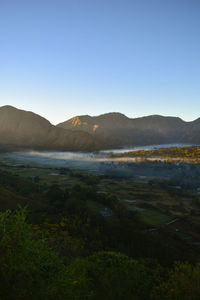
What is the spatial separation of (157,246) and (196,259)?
473 inches

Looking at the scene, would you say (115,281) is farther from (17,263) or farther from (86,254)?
(86,254)

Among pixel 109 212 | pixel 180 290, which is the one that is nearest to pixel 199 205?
pixel 109 212

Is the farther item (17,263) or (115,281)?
(115,281)

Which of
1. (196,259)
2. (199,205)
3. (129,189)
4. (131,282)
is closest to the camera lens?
(131,282)

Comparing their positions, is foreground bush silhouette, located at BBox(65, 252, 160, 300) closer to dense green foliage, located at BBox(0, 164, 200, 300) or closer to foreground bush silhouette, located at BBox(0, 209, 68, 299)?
dense green foliage, located at BBox(0, 164, 200, 300)

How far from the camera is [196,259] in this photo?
205 ft

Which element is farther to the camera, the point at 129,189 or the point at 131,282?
the point at 129,189

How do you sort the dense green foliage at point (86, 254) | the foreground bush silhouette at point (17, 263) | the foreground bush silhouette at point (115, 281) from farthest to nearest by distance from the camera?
the foreground bush silhouette at point (115, 281) < the dense green foliage at point (86, 254) < the foreground bush silhouette at point (17, 263)

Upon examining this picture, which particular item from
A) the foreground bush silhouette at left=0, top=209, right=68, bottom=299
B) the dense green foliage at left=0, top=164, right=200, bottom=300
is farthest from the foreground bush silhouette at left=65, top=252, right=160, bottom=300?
the foreground bush silhouette at left=0, top=209, right=68, bottom=299

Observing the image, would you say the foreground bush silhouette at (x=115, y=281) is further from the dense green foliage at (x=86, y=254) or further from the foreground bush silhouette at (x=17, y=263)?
the foreground bush silhouette at (x=17, y=263)

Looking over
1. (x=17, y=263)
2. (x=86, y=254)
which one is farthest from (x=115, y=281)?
(x=86, y=254)

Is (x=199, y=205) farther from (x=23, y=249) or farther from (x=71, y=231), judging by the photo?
(x=23, y=249)

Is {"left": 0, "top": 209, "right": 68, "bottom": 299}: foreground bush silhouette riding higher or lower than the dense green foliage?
higher

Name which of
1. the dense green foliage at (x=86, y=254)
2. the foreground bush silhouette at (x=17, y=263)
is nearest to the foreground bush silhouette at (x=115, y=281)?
the dense green foliage at (x=86, y=254)
